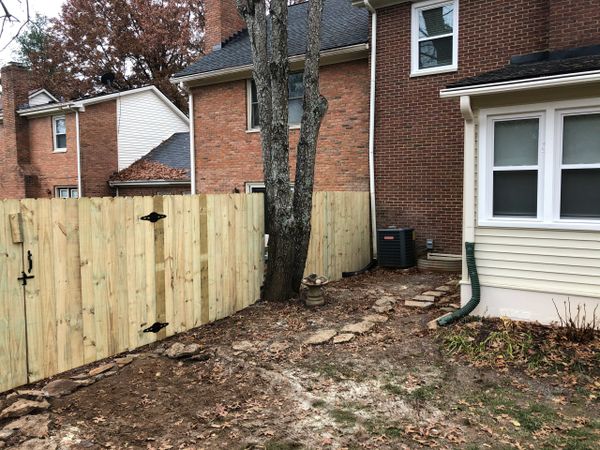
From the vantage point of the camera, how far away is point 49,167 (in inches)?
846

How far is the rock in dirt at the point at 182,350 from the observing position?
5359mm

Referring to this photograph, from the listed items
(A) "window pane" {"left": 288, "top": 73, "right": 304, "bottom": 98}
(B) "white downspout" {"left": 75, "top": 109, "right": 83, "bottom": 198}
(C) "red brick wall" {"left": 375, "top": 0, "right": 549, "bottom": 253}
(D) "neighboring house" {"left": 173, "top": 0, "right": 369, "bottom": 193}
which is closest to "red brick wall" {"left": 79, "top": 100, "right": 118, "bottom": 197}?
(B) "white downspout" {"left": 75, "top": 109, "right": 83, "bottom": 198}

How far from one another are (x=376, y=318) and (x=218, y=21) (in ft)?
45.1

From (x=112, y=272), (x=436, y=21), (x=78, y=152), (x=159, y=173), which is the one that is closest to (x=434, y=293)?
(x=112, y=272)

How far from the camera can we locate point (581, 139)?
18.9ft

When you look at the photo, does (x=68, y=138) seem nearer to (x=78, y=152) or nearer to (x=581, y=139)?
(x=78, y=152)

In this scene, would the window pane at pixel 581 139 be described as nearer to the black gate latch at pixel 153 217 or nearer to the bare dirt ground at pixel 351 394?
the bare dirt ground at pixel 351 394

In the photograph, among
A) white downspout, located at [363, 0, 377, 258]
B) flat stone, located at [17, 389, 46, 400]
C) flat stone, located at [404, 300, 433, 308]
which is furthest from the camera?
white downspout, located at [363, 0, 377, 258]

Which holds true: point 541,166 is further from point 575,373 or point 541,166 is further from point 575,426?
point 575,426

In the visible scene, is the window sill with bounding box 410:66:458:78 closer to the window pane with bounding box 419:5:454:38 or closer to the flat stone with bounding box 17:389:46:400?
the window pane with bounding box 419:5:454:38

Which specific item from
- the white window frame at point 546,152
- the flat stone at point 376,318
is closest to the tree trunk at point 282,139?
the flat stone at point 376,318

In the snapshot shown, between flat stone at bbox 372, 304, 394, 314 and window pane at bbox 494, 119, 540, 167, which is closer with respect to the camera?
window pane at bbox 494, 119, 540, 167

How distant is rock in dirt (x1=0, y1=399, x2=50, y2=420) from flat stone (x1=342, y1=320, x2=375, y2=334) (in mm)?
3468

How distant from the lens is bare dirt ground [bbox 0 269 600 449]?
12.2 ft
